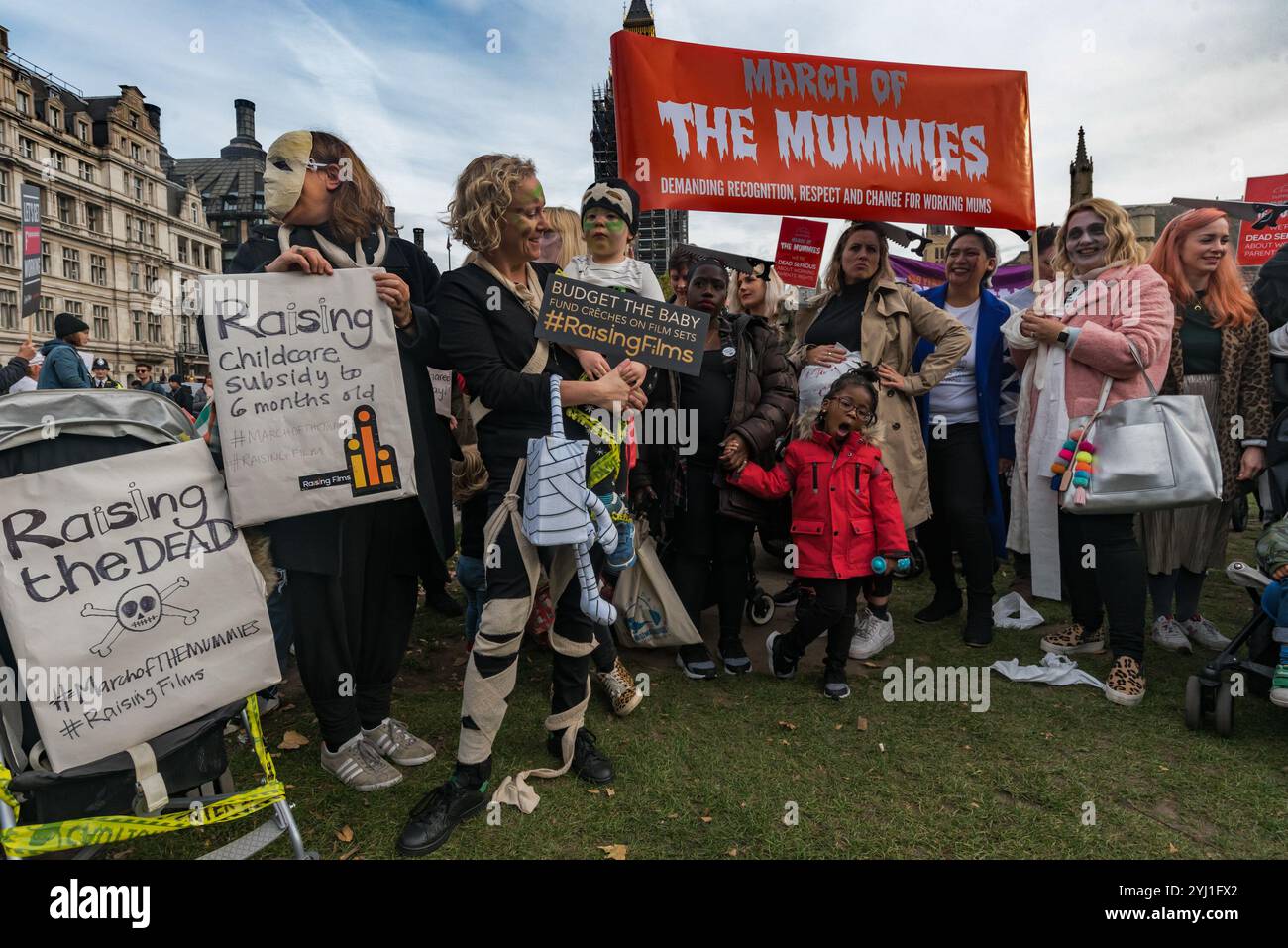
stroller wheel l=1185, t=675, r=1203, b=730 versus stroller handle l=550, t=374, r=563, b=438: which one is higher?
stroller handle l=550, t=374, r=563, b=438

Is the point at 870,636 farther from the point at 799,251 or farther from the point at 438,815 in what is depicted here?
the point at 799,251

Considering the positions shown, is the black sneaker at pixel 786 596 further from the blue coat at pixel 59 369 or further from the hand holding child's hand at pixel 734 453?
the blue coat at pixel 59 369

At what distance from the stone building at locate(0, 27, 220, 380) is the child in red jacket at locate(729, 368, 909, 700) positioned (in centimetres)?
4868

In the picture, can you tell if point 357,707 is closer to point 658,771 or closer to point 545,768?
point 545,768

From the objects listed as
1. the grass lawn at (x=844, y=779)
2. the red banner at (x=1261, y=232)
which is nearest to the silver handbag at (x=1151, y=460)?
the grass lawn at (x=844, y=779)

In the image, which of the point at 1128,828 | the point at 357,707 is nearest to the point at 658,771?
the point at 357,707

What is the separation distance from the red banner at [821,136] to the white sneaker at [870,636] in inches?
96.4

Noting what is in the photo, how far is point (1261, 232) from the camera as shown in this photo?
1120 centimetres

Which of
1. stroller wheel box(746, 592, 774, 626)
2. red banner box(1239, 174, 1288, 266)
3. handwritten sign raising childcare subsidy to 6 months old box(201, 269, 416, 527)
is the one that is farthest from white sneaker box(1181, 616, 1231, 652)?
red banner box(1239, 174, 1288, 266)

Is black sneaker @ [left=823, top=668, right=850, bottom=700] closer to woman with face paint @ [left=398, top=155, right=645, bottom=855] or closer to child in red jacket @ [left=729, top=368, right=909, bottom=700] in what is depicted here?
child in red jacket @ [left=729, top=368, right=909, bottom=700]

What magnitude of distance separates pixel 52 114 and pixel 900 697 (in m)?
59.6

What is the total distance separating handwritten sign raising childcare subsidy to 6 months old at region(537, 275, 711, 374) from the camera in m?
2.54

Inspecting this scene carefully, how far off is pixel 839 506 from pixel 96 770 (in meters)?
3.13

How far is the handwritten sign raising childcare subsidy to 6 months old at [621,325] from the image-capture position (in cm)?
254
